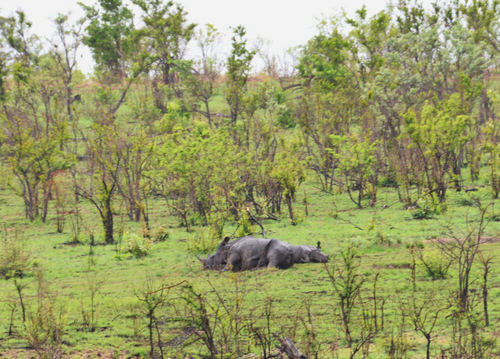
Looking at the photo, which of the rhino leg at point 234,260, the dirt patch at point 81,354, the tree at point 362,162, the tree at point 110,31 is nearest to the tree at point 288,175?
the tree at point 362,162

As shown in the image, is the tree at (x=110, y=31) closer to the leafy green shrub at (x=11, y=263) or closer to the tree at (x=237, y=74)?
the tree at (x=237, y=74)

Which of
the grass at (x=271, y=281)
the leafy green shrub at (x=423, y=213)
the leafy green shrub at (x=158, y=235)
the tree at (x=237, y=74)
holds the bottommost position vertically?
the grass at (x=271, y=281)

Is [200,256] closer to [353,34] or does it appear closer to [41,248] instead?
[41,248]

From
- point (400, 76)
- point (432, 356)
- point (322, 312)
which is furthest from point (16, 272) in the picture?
point (400, 76)

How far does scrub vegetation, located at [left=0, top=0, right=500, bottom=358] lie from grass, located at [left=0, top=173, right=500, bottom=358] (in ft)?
0.20

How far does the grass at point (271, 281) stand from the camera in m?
8.15

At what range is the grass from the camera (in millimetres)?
8148

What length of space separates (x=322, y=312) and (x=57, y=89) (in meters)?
31.8

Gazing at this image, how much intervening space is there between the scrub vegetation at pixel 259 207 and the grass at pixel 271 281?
0.06 meters

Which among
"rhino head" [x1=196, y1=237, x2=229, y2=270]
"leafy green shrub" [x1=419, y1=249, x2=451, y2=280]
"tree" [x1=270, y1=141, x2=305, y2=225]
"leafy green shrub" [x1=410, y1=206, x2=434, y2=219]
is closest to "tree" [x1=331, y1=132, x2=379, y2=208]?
"tree" [x1=270, y1=141, x2=305, y2=225]

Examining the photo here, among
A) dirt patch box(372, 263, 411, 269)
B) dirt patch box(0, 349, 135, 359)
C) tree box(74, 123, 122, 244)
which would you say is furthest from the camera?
tree box(74, 123, 122, 244)

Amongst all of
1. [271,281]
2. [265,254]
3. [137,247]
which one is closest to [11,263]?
[137,247]

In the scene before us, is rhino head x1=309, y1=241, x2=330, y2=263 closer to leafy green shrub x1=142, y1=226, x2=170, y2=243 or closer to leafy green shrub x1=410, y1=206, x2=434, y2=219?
leafy green shrub x1=142, y1=226, x2=170, y2=243

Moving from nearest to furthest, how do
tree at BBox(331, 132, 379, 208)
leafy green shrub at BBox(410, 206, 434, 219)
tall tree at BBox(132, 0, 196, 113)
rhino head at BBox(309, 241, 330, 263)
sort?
rhino head at BBox(309, 241, 330, 263) < leafy green shrub at BBox(410, 206, 434, 219) < tree at BBox(331, 132, 379, 208) < tall tree at BBox(132, 0, 196, 113)
